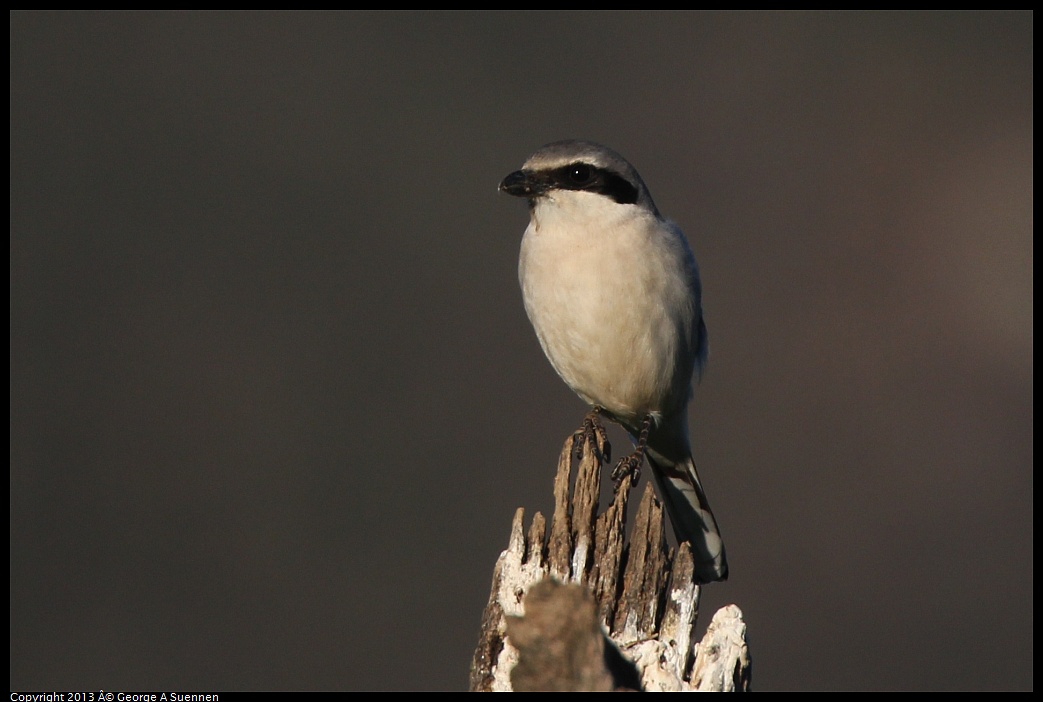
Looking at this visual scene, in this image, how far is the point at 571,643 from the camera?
234cm

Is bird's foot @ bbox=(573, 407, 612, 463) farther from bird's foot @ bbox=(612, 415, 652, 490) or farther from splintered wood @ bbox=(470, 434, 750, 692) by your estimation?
splintered wood @ bbox=(470, 434, 750, 692)

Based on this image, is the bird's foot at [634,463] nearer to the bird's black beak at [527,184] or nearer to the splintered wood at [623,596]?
the splintered wood at [623,596]

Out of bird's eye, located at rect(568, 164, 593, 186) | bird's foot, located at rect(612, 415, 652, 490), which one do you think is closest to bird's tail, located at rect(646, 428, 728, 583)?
bird's foot, located at rect(612, 415, 652, 490)

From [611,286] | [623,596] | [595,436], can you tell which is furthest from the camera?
[595,436]

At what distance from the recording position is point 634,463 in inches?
165

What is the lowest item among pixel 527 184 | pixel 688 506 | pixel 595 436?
pixel 688 506

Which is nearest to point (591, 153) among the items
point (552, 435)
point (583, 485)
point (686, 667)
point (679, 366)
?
point (679, 366)

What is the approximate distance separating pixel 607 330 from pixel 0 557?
16.2ft

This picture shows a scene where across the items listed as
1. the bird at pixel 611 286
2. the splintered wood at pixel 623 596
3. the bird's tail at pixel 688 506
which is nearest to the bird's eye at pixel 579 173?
the bird at pixel 611 286

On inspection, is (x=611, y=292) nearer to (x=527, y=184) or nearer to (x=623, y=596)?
(x=527, y=184)

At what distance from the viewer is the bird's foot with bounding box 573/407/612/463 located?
4.09 m

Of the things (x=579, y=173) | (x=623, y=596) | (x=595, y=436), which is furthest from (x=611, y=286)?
(x=623, y=596)

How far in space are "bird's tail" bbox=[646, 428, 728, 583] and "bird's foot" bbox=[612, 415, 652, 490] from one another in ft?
0.56

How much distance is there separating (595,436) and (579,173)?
1015mm
